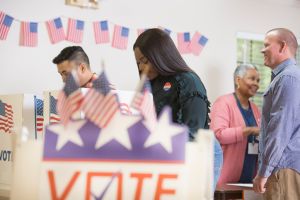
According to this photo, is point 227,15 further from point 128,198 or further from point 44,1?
point 128,198

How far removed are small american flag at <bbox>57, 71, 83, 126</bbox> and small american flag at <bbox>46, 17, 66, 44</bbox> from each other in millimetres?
2533

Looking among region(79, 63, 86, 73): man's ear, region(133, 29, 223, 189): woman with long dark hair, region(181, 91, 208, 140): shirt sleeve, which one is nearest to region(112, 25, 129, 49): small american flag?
region(79, 63, 86, 73): man's ear

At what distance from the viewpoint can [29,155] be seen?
0.84 m

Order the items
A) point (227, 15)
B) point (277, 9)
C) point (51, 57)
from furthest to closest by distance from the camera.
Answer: point (277, 9), point (227, 15), point (51, 57)

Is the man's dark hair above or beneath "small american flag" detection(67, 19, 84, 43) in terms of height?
beneath

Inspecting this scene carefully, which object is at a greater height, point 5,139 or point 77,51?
point 77,51

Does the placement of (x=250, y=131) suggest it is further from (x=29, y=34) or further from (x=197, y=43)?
(x=29, y=34)

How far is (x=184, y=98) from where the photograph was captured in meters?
1.68

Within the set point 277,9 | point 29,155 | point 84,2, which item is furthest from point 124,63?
point 29,155

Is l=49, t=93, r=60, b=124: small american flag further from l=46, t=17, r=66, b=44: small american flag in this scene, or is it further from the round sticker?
l=46, t=17, r=66, b=44: small american flag

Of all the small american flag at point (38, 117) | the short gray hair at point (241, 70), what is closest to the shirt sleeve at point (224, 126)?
the short gray hair at point (241, 70)

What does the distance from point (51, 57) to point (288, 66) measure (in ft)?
5.02

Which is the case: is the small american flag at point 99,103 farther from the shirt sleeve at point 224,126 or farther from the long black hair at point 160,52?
the shirt sleeve at point 224,126

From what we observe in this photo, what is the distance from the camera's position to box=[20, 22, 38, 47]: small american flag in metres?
3.16
